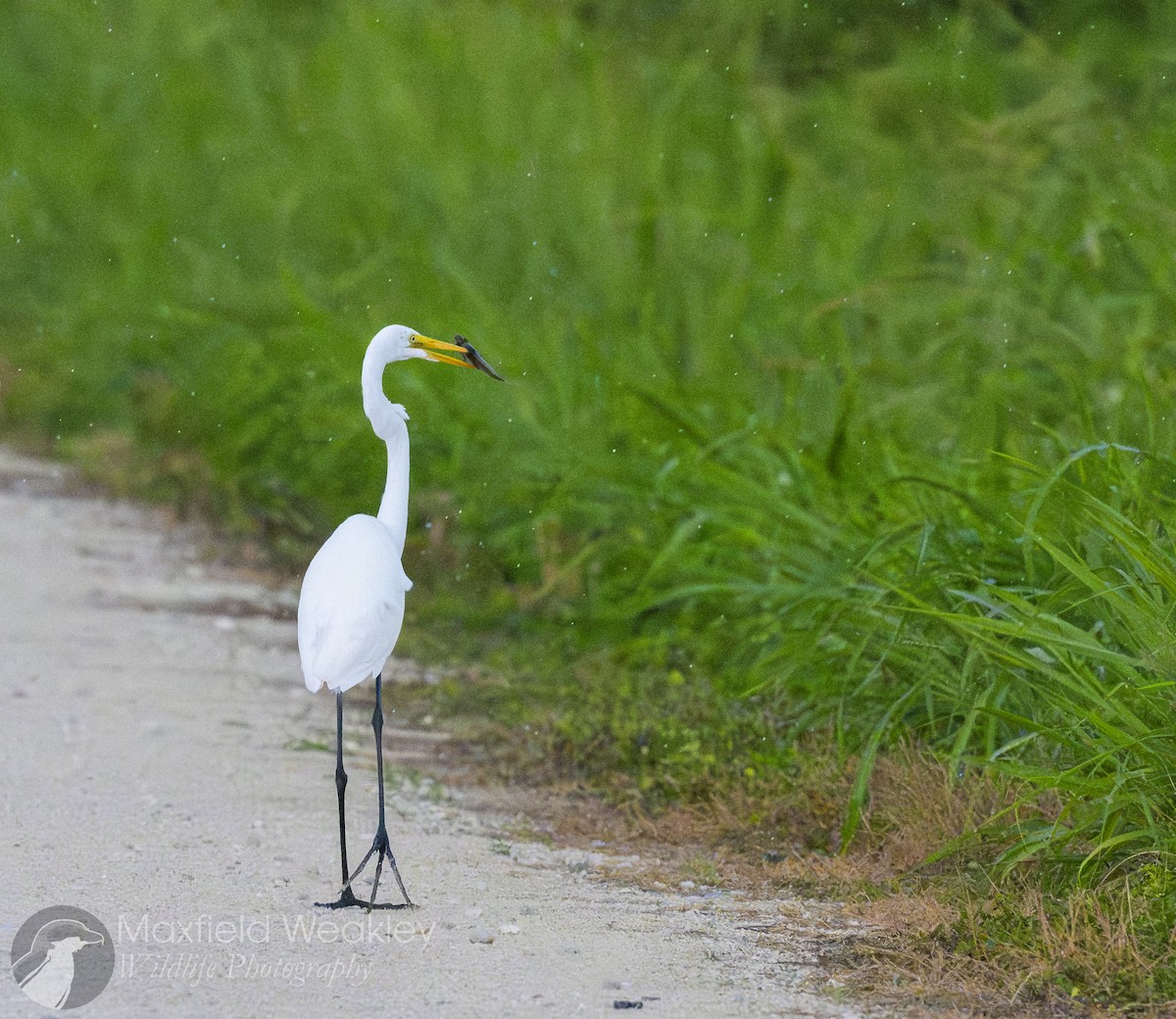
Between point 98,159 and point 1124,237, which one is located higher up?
point 98,159

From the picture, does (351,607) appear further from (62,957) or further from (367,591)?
(62,957)

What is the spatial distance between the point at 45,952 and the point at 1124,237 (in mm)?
5119

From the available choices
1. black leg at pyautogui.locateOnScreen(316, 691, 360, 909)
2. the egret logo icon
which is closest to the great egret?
black leg at pyautogui.locateOnScreen(316, 691, 360, 909)

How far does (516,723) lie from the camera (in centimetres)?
567

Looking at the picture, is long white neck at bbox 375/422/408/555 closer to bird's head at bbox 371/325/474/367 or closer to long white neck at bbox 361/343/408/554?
long white neck at bbox 361/343/408/554

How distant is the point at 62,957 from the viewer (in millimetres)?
3447

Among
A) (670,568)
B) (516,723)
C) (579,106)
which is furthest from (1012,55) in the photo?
(516,723)

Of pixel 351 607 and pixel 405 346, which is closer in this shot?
pixel 351 607

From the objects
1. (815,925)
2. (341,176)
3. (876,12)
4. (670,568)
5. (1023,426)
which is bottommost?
(815,925)

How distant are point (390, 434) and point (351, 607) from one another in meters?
0.49

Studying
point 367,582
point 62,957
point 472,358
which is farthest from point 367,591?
point 62,957

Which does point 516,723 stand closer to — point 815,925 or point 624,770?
point 624,770

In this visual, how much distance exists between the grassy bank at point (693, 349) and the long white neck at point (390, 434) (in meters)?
1.24

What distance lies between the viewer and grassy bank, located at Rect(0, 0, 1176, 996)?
181 inches
